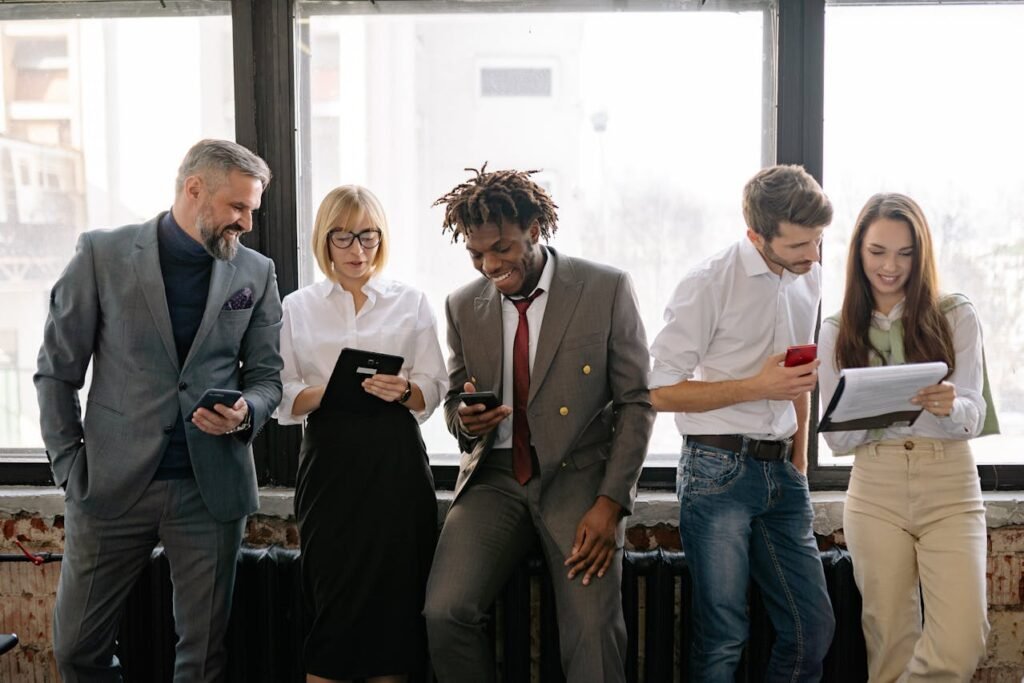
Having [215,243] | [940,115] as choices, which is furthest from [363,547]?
[940,115]

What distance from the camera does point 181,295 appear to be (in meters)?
2.56

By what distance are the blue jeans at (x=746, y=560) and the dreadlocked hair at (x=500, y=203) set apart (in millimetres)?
823

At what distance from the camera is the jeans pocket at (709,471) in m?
2.54

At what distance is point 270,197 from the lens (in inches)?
125

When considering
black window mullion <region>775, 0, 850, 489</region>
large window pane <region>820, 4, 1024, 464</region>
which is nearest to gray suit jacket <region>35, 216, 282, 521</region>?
black window mullion <region>775, 0, 850, 489</region>

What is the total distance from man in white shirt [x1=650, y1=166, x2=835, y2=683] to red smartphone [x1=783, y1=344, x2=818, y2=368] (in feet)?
0.31

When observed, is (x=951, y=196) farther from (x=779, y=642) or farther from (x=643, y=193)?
(x=779, y=642)

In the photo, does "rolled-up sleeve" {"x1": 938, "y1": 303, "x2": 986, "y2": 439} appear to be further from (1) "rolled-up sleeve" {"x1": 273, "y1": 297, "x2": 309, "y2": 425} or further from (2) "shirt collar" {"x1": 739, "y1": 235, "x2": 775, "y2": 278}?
(1) "rolled-up sleeve" {"x1": 273, "y1": 297, "x2": 309, "y2": 425}

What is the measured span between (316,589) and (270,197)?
1.37 metres

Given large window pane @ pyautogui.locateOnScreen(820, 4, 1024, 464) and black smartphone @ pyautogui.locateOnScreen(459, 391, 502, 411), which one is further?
large window pane @ pyautogui.locateOnScreen(820, 4, 1024, 464)

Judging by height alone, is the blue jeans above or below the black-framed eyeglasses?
below

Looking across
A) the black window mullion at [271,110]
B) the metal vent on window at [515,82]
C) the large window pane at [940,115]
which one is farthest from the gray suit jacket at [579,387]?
the large window pane at [940,115]

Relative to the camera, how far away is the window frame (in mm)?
3107

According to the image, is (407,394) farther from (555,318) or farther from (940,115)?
(940,115)
